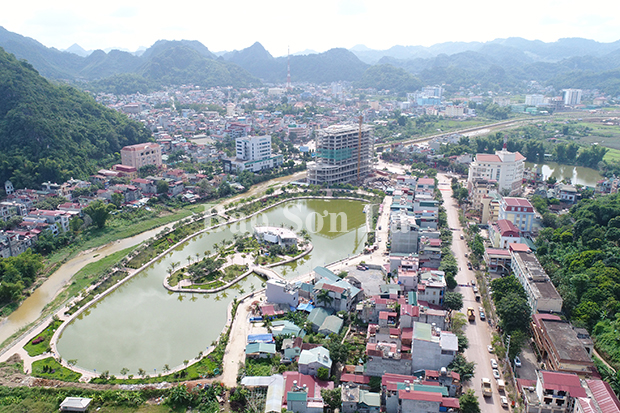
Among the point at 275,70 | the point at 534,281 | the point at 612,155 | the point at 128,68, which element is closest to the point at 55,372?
the point at 534,281

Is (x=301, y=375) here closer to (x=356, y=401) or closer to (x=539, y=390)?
(x=356, y=401)

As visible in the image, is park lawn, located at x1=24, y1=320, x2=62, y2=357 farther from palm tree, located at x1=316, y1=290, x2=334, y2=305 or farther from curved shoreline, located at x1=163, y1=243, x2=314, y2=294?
palm tree, located at x1=316, y1=290, x2=334, y2=305

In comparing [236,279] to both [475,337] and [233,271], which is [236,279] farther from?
[475,337]

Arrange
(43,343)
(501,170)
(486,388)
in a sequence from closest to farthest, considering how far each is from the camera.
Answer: (486,388) → (43,343) → (501,170)

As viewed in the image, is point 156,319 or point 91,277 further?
point 91,277

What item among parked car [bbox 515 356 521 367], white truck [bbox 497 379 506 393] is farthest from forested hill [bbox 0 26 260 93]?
white truck [bbox 497 379 506 393]

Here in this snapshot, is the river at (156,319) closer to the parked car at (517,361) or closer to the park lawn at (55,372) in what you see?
the park lawn at (55,372)

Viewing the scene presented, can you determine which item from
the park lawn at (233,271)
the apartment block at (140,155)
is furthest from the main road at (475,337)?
the apartment block at (140,155)
